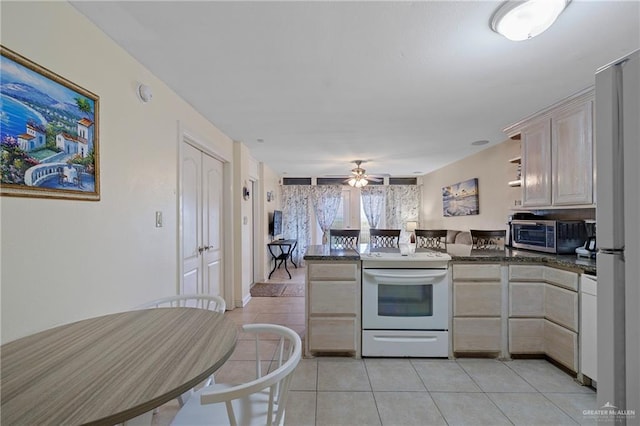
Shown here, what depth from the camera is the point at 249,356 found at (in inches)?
99.2

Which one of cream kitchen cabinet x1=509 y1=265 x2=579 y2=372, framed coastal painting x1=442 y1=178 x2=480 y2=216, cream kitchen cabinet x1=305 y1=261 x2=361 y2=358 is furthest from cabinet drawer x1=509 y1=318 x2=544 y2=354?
framed coastal painting x1=442 y1=178 x2=480 y2=216

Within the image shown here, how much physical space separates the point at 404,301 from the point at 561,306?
1247 mm

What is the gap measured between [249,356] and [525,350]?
2.52 m

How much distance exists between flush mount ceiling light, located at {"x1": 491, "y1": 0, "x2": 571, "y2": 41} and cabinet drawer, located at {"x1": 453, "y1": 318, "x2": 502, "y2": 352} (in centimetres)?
218

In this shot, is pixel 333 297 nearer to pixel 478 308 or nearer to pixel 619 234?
pixel 478 308

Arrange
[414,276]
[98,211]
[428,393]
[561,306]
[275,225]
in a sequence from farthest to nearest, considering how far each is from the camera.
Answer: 1. [275,225]
2. [414,276]
3. [561,306]
4. [428,393]
5. [98,211]

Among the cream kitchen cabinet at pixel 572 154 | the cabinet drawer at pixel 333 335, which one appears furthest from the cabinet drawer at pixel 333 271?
the cream kitchen cabinet at pixel 572 154

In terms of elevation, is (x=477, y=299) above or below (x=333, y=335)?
above

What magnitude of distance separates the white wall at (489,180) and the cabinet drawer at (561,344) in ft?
5.30

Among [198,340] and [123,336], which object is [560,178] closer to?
[198,340]

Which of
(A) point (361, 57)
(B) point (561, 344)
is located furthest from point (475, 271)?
(A) point (361, 57)

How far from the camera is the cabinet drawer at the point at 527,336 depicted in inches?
94.2

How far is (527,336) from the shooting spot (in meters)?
2.40

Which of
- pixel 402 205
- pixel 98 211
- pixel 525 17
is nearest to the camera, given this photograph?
pixel 525 17
